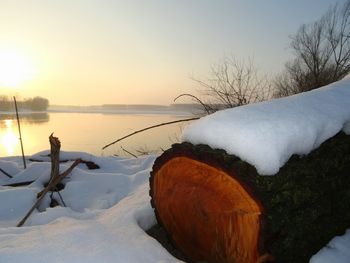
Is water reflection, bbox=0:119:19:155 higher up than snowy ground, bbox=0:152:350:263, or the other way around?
snowy ground, bbox=0:152:350:263

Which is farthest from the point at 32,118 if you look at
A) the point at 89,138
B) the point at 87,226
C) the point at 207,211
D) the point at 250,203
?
the point at 250,203

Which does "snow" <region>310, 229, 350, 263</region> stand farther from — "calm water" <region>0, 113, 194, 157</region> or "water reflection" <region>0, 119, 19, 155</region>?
"water reflection" <region>0, 119, 19, 155</region>

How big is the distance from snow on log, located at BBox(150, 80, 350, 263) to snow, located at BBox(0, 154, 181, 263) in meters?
0.31

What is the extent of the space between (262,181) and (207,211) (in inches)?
15.8

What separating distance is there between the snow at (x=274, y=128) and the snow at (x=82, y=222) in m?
0.72

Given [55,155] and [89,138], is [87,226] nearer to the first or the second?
[55,155]

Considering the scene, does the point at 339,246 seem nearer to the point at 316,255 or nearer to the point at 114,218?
the point at 316,255

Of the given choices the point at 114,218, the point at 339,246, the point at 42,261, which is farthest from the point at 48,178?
the point at 339,246

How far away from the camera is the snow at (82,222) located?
166 cm

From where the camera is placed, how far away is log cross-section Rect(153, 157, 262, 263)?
158 cm

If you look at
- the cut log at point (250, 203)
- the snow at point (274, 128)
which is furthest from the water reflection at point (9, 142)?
the snow at point (274, 128)

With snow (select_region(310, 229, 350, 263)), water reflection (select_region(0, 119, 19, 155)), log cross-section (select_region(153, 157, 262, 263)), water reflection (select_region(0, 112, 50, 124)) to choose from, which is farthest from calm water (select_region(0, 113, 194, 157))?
water reflection (select_region(0, 112, 50, 124))

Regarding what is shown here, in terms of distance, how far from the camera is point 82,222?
210cm

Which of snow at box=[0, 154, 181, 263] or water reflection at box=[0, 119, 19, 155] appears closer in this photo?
snow at box=[0, 154, 181, 263]
